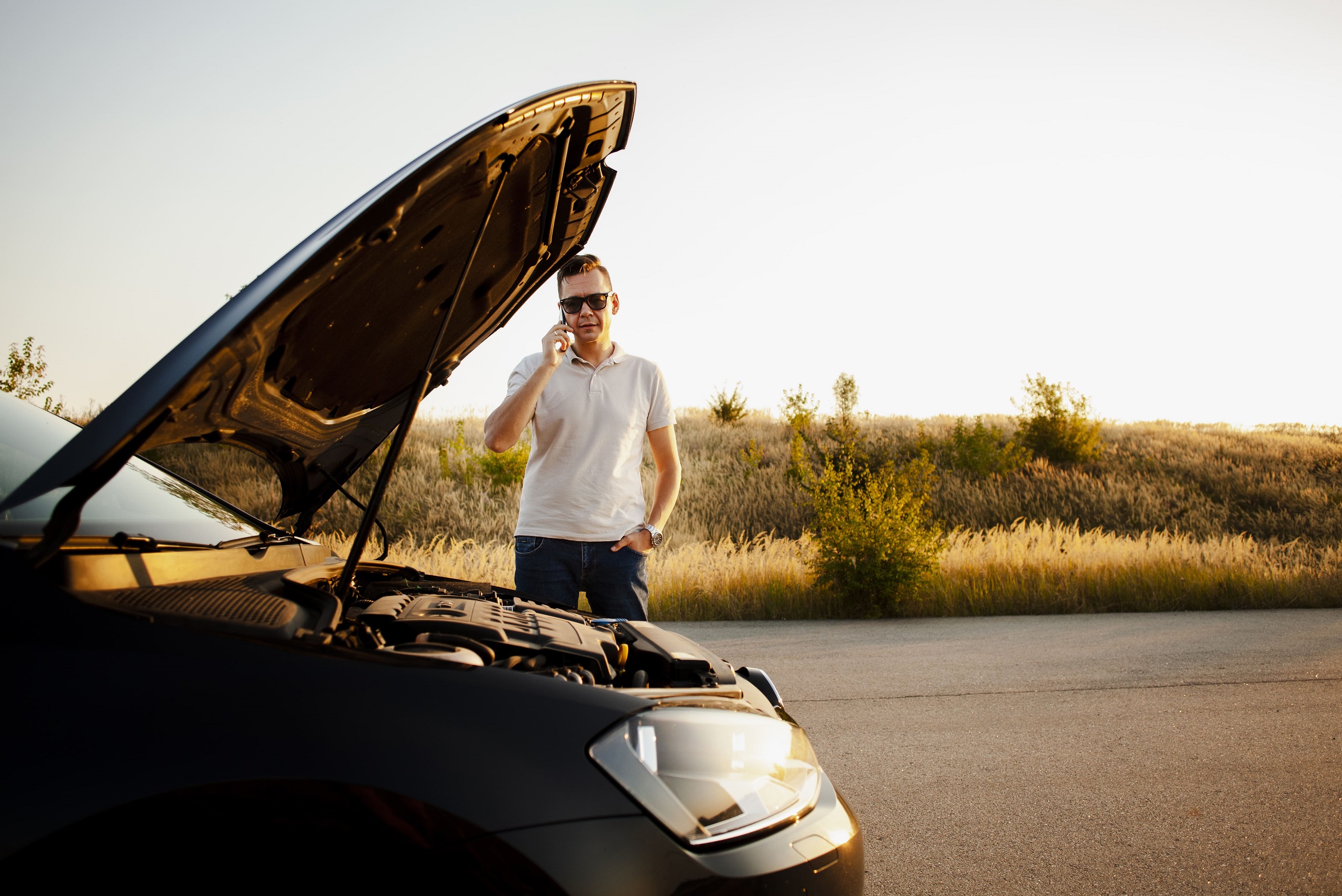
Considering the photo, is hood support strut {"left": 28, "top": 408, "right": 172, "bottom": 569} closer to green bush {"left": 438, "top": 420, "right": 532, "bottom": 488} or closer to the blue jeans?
the blue jeans

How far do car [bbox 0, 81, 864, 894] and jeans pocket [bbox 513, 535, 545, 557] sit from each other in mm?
1148

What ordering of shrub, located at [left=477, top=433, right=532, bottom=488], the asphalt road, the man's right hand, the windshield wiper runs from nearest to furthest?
the windshield wiper < the asphalt road < the man's right hand < shrub, located at [left=477, top=433, right=532, bottom=488]

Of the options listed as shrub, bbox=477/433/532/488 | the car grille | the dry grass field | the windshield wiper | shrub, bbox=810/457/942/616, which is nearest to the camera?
the car grille

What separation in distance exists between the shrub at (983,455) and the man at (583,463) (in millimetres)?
18882

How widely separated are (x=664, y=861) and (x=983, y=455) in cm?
2076

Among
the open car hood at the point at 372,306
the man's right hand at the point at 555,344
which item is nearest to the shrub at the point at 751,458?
the man's right hand at the point at 555,344

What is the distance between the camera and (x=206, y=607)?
4.63 ft

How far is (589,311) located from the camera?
10.3 ft

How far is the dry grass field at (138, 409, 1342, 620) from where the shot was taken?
810 centimetres

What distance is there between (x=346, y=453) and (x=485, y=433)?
58 centimetres

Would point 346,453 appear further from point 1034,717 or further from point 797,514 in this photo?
point 797,514

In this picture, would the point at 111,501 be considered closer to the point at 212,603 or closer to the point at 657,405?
the point at 212,603

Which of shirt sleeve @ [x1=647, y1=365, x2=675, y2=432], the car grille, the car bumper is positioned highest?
shirt sleeve @ [x1=647, y1=365, x2=675, y2=432]

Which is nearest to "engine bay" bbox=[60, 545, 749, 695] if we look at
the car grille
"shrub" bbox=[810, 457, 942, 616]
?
the car grille
